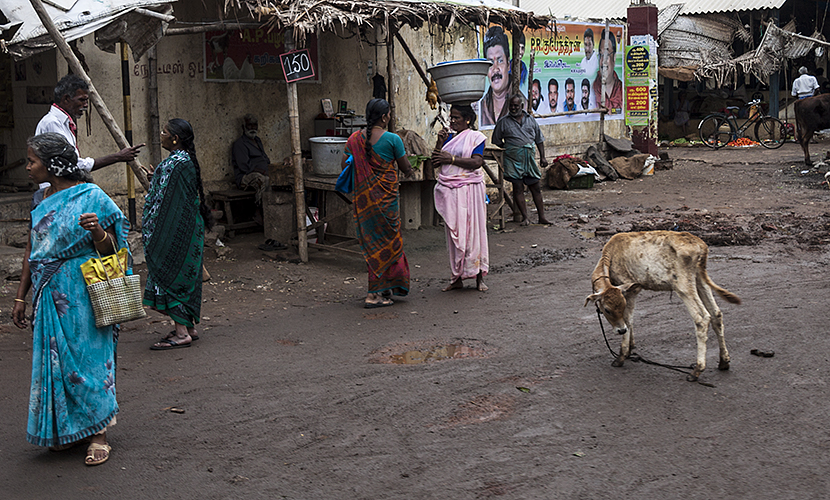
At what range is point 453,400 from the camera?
462 centimetres

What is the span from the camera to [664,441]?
398 centimetres

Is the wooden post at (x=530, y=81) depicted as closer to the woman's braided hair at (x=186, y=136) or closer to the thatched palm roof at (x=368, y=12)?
the thatched palm roof at (x=368, y=12)

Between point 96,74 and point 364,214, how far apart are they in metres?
4.02

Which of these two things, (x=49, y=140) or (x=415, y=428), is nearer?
(x=49, y=140)

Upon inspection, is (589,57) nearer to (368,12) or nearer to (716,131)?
(716,131)

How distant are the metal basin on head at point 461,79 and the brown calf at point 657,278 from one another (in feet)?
12.3

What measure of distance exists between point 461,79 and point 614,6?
57.9 feet

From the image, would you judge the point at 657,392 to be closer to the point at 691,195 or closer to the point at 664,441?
the point at 664,441

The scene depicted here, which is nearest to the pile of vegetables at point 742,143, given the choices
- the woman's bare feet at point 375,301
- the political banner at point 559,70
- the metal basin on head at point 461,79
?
the political banner at point 559,70

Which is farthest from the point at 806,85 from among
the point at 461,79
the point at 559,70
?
the point at 461,79

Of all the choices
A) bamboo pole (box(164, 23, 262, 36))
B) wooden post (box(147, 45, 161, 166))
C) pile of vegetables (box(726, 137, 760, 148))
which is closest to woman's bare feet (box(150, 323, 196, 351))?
bamboo pole (box(164, 23, 262, 36))

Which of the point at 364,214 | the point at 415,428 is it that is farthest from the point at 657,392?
the point at 364,214

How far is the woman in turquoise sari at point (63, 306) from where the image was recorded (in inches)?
146

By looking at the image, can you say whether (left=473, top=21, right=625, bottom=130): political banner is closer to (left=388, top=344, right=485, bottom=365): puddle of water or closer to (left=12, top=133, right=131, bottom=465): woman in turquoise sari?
(left=388, top=344, right=485, bottom=365): puddle of water
